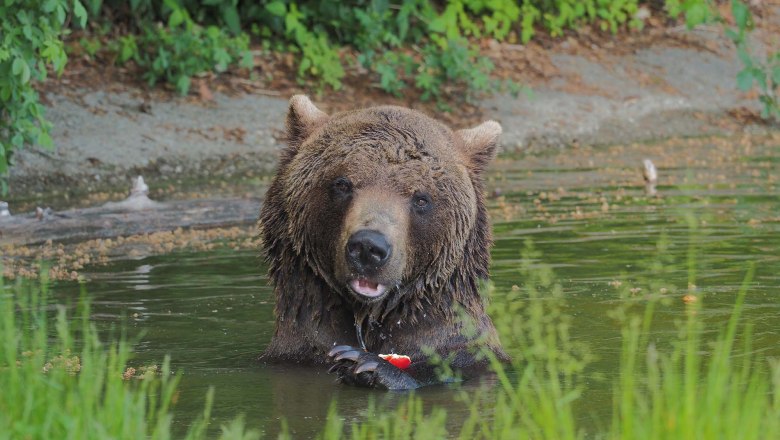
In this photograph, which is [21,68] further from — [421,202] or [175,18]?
[175,18]

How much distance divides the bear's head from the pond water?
20.7 inches

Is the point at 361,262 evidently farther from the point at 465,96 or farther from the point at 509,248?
the point at 465,96

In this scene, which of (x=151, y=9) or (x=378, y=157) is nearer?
(x=378, y=157)

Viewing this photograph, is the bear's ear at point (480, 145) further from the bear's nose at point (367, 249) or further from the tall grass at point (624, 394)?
the bear's nose at point (367, 249)

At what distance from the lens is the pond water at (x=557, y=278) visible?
572 cm

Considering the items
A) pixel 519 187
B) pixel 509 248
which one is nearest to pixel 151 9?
pixel 519 187

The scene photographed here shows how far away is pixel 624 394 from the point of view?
12.6 ft

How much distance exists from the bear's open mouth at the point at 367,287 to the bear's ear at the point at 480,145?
40.1 inches

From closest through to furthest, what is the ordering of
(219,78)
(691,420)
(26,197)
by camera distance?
(691,420) → (26,197) → (219,78)

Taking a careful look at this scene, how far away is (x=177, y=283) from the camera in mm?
8617

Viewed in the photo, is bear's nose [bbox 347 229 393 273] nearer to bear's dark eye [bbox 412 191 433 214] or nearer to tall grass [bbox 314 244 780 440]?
bear's dark eye [bbox 412 191 433 214]

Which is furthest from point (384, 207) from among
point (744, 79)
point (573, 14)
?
point (573, 14)

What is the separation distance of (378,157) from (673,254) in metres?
3.66

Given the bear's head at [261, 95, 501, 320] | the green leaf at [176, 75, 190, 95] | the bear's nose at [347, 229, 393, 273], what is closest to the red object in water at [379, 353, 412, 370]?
the bear's head at [261, 95, 501, 320]
